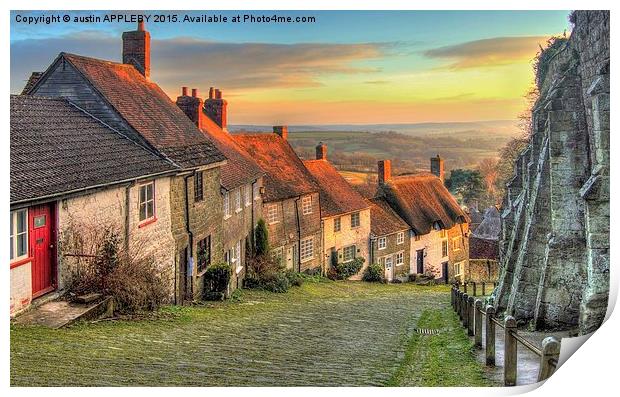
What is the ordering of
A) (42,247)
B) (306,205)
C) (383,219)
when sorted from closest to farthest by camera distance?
(42,247)
(306,205)
(383,219)

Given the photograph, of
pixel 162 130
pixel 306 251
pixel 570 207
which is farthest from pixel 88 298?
pixel 570 207

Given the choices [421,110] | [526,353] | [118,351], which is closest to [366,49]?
[421,110]

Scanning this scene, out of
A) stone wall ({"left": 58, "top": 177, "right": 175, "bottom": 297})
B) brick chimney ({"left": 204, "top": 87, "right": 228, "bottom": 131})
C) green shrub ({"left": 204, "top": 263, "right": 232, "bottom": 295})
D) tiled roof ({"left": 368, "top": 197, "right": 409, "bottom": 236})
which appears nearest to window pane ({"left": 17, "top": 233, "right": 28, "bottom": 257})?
stone wall ({"left": 58, "top": 177, "right": 175, "bottom": 297})

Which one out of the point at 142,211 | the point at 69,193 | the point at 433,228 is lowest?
the point at 433,228

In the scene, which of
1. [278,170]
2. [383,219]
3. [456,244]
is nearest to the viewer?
[456,244]

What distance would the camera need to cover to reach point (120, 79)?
14836mm

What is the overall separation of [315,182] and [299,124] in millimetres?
4147

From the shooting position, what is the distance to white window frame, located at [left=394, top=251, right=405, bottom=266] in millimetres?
15894

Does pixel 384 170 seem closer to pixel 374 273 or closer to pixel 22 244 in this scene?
pixel 374 273

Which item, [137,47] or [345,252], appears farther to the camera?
[345,252]

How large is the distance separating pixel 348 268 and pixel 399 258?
1166mm

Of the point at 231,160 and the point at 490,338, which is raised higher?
the point at 231,160

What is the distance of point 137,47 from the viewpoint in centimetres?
1298
